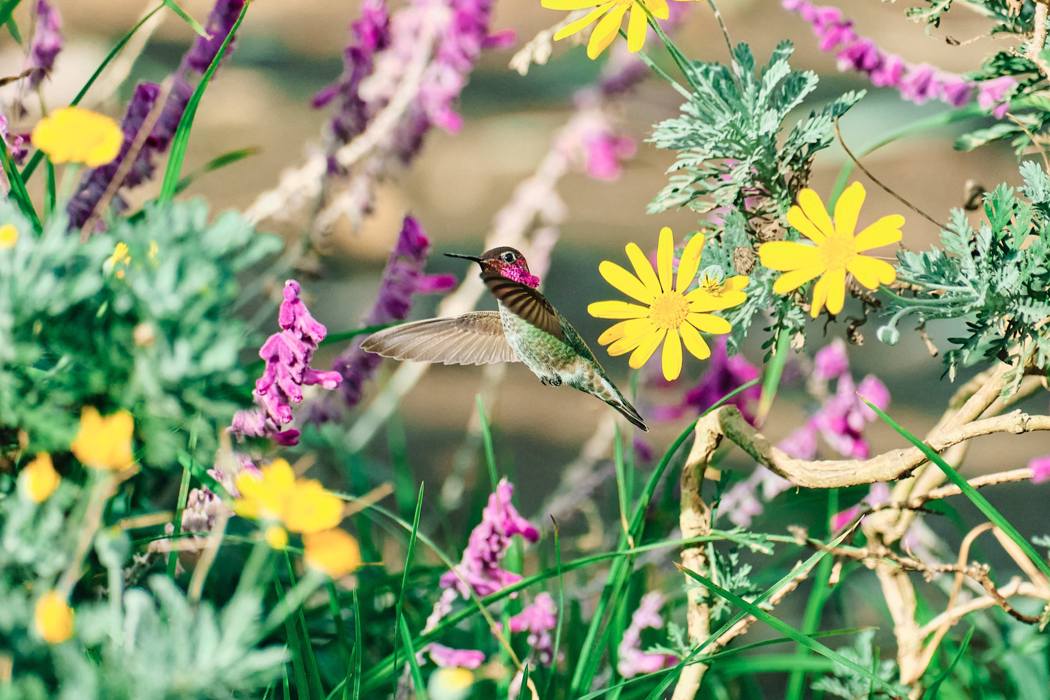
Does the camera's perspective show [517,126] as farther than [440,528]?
Yes

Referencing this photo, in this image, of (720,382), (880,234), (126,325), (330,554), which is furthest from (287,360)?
(720,382)

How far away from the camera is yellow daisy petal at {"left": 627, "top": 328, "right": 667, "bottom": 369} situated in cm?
71

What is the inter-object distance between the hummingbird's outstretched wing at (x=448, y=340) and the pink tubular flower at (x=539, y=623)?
29cm

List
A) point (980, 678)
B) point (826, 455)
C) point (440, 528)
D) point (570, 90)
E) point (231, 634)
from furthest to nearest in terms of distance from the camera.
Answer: point (570, 90) < point (826, 455) < point (440, 528) < point (980, 678) < point (231, 634)

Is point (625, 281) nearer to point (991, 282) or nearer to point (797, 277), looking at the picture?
point (797, 277)

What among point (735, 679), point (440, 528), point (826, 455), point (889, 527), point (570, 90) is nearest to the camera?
point (889, 527)

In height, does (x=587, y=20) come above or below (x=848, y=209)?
above

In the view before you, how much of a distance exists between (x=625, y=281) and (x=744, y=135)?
17 cm

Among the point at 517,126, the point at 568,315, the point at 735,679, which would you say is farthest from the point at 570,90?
the point at 735,679

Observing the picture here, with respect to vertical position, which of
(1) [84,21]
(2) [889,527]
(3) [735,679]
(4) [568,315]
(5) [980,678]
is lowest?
(3) [735,679]

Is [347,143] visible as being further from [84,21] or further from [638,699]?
[84,21]

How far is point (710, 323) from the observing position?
2.36ft

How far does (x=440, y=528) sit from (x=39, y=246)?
1.31 m

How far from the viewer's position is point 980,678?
1.27 metres
